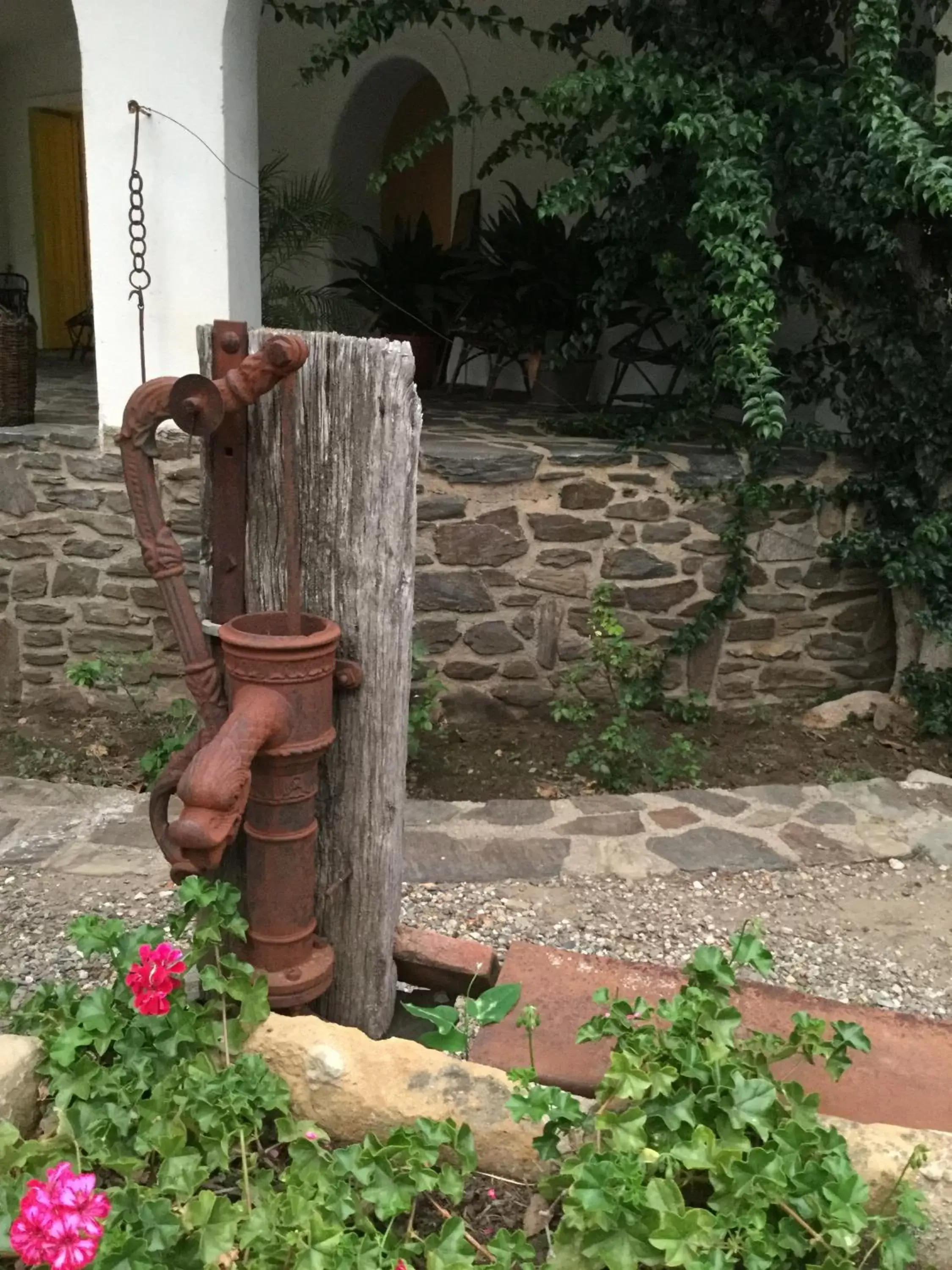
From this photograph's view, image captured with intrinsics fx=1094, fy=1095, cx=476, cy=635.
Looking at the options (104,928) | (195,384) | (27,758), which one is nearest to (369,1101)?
(104,928)

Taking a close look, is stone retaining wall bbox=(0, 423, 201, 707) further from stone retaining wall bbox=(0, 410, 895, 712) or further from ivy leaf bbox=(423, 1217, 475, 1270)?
ivy leaf bbox=(423, 1217, 475, 1270)

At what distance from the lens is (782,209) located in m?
4.05

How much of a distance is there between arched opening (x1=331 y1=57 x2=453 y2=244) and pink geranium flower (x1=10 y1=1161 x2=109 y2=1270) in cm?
629

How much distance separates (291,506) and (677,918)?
5.69 ft

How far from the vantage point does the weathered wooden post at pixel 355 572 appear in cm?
142

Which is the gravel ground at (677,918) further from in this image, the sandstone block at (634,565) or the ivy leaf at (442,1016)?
the sandstone block at (634,565)

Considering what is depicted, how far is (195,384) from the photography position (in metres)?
1.30

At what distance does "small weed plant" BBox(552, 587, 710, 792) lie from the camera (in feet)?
12.5

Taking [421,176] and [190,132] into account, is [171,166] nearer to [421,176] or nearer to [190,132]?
[190,132]

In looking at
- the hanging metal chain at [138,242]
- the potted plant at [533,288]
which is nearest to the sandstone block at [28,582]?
the hanging metal chain at [138,242]

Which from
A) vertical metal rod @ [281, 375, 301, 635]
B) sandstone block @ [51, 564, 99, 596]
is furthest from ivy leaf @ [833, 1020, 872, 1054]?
sandstone block @ [51, 564, 99, 596]

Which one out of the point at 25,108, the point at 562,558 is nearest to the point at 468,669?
the point at 562,558

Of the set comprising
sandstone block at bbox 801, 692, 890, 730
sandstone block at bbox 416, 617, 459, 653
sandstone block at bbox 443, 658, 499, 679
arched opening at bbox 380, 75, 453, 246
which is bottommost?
sandstone block at bbox 801, 692, 890, 730

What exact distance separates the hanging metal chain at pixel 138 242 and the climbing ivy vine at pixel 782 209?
868 mm
